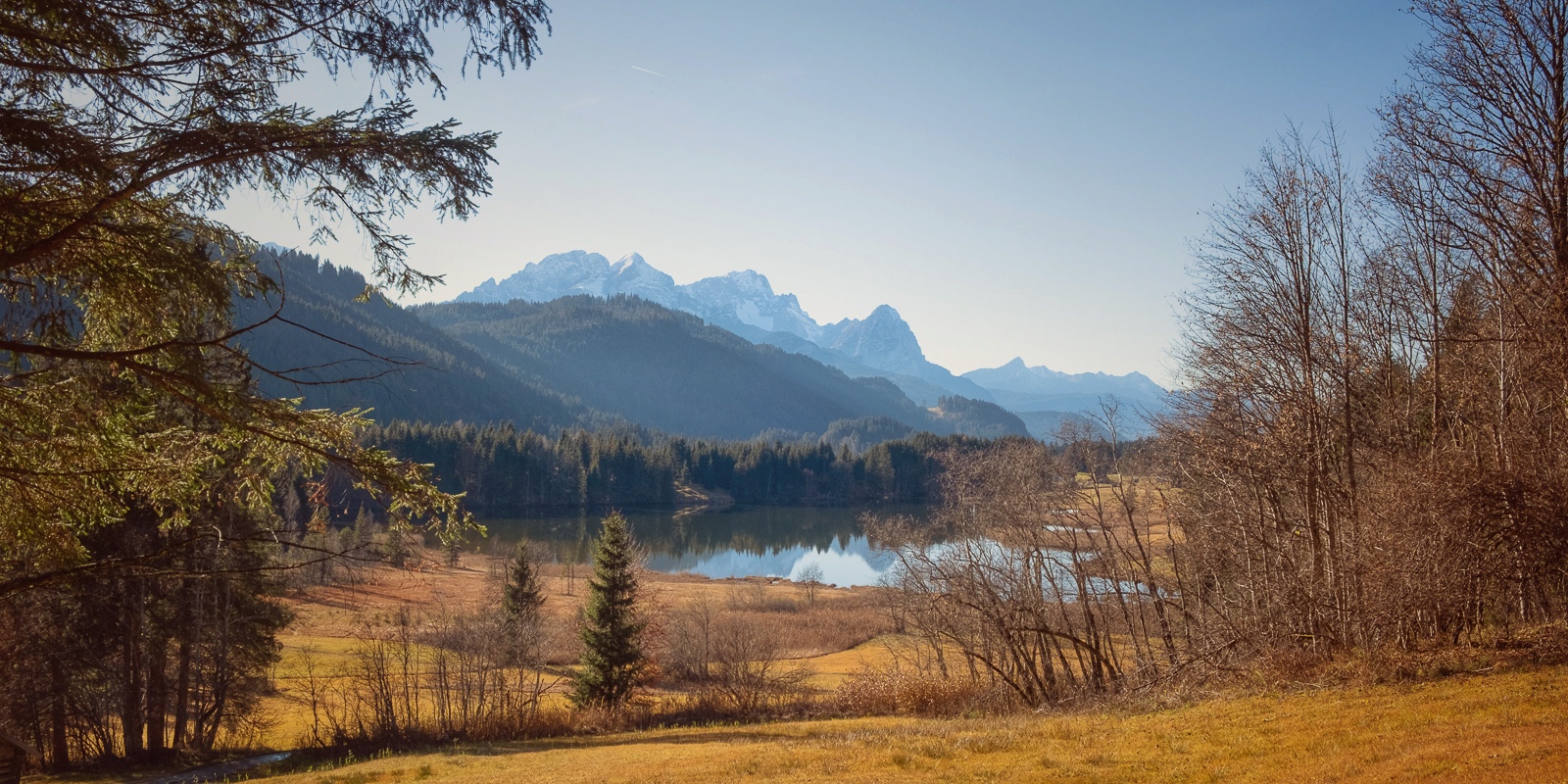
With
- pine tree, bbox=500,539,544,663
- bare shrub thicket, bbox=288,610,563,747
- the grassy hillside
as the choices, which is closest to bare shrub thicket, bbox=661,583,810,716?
bare shrub thicket, bbox=288,610,563,747

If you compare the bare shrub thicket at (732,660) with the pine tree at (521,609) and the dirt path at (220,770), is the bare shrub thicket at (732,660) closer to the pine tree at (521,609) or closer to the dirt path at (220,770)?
the pine tree at (521,609)

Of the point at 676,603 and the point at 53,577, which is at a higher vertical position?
the point at 53,577

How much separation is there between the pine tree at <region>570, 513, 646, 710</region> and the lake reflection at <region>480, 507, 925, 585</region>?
30.3 meters

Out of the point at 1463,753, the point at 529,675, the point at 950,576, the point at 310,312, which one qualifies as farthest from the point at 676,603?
the point at 310,312

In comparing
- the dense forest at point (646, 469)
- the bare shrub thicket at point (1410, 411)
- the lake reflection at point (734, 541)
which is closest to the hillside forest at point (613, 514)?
the bare shrub thicket at point (1410, 411)

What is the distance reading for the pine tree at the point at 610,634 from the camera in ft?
78.7

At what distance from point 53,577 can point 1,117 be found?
2450 mm

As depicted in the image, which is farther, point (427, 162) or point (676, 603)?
point (676, 603)

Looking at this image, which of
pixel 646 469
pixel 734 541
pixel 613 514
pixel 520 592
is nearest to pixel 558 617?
pixel 520 592

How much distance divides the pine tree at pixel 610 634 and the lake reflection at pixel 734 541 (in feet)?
99.3

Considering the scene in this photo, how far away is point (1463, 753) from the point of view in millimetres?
6930

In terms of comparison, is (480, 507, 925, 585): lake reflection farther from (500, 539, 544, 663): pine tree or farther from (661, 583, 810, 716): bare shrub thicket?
(500, 539, 544, 663): pine tree

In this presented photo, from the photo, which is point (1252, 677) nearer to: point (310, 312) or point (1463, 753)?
point (1463, 753)

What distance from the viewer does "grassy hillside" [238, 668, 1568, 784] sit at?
7.09 meters
